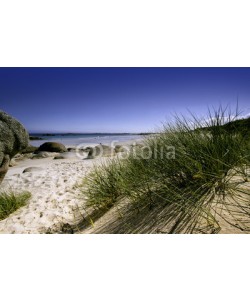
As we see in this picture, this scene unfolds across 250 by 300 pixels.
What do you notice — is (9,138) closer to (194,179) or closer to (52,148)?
(194,179)

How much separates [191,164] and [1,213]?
8.15 feet

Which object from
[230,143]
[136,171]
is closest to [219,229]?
[230,143]

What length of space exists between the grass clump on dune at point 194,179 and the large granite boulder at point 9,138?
1.83 metres

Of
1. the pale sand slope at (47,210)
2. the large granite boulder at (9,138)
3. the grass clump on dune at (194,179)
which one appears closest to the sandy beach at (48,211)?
the pale sand slope at (47,210)

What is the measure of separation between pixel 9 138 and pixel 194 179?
2.84 metres

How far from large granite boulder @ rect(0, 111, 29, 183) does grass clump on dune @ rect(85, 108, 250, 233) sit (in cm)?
183

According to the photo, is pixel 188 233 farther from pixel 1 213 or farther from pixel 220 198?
pixel 1 213

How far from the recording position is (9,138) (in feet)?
11.1

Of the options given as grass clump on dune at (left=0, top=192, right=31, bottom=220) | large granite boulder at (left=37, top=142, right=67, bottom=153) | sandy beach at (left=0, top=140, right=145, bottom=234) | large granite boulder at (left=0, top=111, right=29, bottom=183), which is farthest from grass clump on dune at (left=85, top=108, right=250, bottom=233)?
large granite boulder at (left=37, top=142, right=67, bottom=153)

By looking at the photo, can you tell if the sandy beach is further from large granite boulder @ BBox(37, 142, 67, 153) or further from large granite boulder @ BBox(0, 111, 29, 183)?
large granite boulder @ BBox(37, 142, 67, 153)

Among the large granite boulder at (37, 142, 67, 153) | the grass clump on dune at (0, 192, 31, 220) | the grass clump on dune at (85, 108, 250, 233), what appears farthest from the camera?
the large granite boulder at (37, 142, 67, 153)

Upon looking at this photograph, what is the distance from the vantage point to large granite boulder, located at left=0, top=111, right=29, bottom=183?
3.32 meters

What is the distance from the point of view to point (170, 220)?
1.55 m

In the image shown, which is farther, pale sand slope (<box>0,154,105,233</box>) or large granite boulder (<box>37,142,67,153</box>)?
large granite boulder (<box>37,142,67,153</box>)
